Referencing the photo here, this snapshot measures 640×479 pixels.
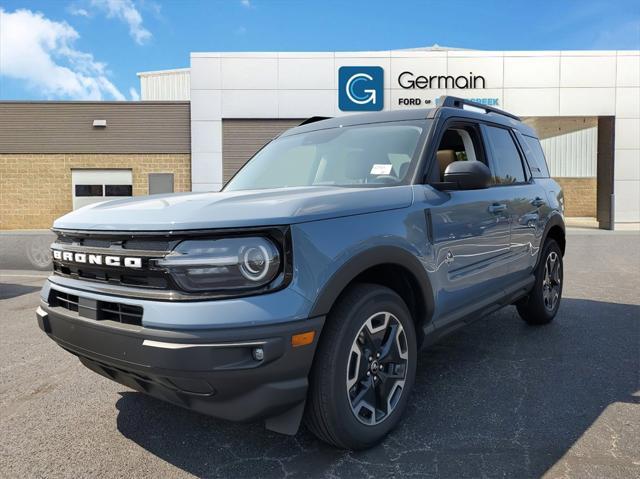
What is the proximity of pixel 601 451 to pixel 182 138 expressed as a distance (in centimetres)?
1877

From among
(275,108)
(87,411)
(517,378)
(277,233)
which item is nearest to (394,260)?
(277,233)

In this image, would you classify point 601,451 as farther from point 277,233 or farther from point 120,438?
point 120,438

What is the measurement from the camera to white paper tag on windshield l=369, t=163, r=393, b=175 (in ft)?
10.2

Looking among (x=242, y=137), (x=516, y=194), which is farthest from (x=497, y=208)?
(x=242, y=137)

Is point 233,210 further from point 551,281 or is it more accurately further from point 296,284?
point 551,281

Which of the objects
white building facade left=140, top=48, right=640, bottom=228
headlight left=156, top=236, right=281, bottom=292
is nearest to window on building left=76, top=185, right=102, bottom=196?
white building facade left=140, top=48, right=640, bottom=228

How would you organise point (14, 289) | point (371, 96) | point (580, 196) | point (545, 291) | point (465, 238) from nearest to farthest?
point (465, 238) < point (545, 291) < point (14, 289) < point (371, 96) < point (580, 196)

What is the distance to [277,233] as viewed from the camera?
2127mm

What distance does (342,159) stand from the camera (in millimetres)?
3346

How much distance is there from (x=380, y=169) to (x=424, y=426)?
153 cm

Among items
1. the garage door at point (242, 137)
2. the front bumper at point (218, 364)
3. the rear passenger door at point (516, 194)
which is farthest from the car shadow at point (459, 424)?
the garage door at point (242, 137)

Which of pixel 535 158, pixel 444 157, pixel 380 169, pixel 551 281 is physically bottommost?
pixel 551 281

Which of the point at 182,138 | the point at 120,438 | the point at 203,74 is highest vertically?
the point at 203,74

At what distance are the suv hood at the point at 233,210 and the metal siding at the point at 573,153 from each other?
28371 mm
